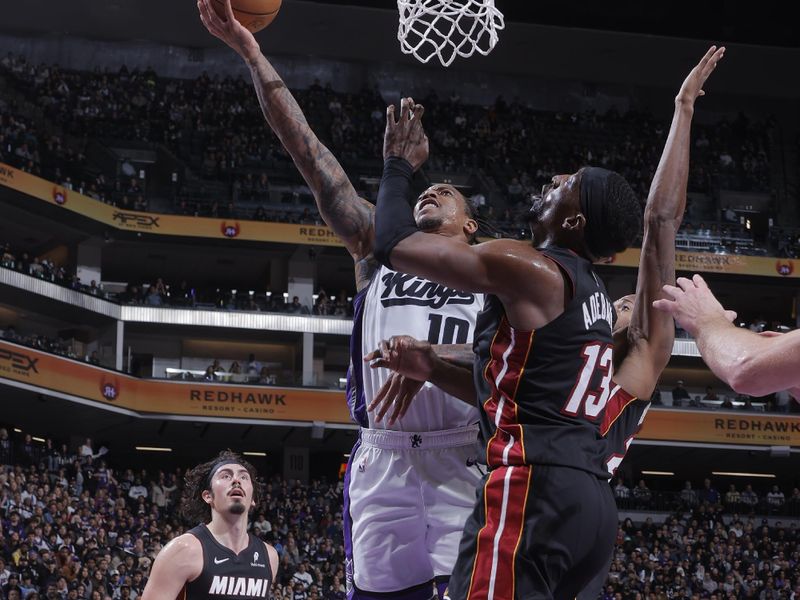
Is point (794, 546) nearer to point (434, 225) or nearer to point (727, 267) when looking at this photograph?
point (727, 267)

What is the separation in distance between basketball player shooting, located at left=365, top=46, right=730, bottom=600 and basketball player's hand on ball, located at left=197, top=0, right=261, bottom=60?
184 cm

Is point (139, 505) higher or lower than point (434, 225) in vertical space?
lower

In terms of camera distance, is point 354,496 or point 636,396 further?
point 354,496

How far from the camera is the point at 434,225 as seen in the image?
5.33 metres

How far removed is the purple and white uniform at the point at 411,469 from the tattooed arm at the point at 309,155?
1.12ft

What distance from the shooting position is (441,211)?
212 inches

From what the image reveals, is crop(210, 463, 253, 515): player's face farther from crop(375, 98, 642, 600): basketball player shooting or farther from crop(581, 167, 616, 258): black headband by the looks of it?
crop(581, 167, 616, 258): black headband

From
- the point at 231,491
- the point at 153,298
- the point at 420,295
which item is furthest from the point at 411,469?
the point at 153,298

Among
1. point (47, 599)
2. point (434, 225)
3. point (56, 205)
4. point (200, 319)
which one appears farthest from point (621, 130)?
point (434, 225)

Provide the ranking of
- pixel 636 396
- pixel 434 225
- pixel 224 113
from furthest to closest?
pixel 224 113, pixel 434 225, pixel 636 396

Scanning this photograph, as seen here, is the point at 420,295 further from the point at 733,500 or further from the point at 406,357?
the point at 733,500

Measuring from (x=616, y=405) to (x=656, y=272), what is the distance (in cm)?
56

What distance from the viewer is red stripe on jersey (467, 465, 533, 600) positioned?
3.70m

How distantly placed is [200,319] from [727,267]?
1569 centimetres
